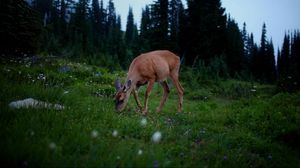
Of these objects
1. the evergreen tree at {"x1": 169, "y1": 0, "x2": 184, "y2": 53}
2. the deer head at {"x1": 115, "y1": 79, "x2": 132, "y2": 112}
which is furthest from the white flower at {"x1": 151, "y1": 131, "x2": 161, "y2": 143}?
the evergreen tree at {"x1": 169, "y1": 0, "x2": 184, "y2": 53}

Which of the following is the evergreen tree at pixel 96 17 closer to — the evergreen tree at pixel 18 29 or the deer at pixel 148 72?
the evergreen tree at pixel 18 29

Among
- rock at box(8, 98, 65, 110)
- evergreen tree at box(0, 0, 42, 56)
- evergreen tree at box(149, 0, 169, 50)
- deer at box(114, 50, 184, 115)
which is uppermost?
evergreen tree at box(149, 0, 169, 50)

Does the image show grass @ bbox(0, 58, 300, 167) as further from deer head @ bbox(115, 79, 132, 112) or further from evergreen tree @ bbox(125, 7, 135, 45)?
evergreen tree @ bbox(125, 7, 135, 45)

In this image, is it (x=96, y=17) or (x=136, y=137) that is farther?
(x=96, y=17)

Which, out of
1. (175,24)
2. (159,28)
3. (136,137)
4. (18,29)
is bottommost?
(136,137)

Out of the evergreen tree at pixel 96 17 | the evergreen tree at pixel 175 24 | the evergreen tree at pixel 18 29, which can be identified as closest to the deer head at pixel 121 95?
the evergreen tree at pixel 18 29

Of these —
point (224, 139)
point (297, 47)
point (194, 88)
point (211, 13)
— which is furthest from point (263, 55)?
point (224, 139)

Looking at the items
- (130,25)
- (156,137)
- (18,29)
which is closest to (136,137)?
(156,137)

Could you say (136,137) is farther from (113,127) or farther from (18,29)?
(18,29)

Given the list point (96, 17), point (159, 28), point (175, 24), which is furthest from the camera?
point (96, 17)

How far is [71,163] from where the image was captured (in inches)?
147

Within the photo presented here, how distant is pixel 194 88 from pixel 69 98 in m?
13.4

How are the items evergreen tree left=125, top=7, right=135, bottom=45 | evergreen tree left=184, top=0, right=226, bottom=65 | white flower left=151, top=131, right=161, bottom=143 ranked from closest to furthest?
white flower left=151, top=131, right=161, bottom=143 < evergreen tree left=184, top=0, right=226, bottom=65 < evergreen tree left=125, top=7, right=135, bottom=45

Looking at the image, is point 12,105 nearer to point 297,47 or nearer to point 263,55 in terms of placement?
point 263,55
